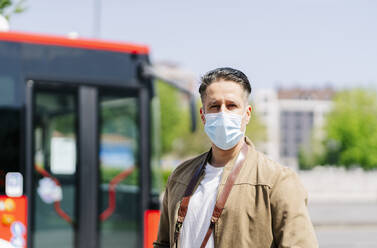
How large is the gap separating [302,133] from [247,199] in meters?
139

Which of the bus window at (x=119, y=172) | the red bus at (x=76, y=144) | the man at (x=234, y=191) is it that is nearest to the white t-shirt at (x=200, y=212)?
the man at (x=234, y=191)

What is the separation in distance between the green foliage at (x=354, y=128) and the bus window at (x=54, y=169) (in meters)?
55.3

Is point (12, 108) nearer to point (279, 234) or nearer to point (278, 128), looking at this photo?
point (279, 234)

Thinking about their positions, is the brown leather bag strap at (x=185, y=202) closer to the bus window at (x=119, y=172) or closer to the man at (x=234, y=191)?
the man at (x=234, y=191)

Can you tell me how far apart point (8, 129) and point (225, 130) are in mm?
3866

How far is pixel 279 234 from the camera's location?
2.13 meters

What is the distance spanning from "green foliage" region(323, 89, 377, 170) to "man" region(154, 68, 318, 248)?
58.2 metres

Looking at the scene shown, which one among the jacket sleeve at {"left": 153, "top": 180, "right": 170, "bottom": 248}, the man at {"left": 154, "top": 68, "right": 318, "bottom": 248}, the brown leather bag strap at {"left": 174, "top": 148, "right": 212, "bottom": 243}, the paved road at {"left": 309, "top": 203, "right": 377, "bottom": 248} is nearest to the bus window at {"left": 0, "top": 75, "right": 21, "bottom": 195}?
the jacket sleeve at {"left": 153, "top": 180, "right": 170, "bottom": 248}

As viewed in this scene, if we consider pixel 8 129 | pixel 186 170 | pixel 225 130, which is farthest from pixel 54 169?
pixel 225 130

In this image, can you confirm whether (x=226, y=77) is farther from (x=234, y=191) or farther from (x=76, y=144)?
(x=76, y=144)

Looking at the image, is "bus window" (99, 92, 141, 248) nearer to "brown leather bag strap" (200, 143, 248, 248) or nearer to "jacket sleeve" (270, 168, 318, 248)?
"brown leather bag strap" (200, 143, 248, 248)

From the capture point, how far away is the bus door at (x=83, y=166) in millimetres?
5781

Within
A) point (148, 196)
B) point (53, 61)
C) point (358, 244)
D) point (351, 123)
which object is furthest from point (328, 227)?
point (351, 123)

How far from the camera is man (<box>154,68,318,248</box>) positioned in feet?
6.97
